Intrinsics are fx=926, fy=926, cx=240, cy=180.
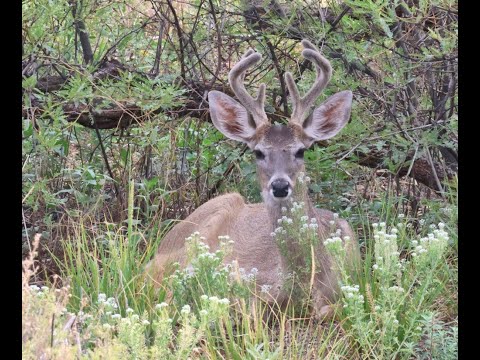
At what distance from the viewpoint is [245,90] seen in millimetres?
5781

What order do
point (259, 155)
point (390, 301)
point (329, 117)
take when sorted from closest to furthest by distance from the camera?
point (390, 301) < point (259, 155) < point (329, 117)

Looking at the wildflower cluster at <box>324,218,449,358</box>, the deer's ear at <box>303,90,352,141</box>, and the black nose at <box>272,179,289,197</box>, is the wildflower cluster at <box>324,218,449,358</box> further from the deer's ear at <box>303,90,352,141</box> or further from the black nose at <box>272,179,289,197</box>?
the deer's ear at <box>303,90,352,141</box>

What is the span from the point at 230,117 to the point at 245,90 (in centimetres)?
24

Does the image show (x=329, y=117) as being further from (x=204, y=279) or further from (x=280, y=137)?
(x=204, y=279)

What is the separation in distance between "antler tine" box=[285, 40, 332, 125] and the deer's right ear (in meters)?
0.31

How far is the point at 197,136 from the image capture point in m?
6.79

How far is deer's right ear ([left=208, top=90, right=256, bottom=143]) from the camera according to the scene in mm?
5879

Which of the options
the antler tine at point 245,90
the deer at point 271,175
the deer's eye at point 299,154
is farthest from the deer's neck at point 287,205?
the antler tine at point 245,90

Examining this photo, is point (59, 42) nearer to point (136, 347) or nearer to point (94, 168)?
point (94, 168)

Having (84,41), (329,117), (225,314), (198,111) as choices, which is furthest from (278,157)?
(225,314)

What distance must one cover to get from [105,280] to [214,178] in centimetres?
235
